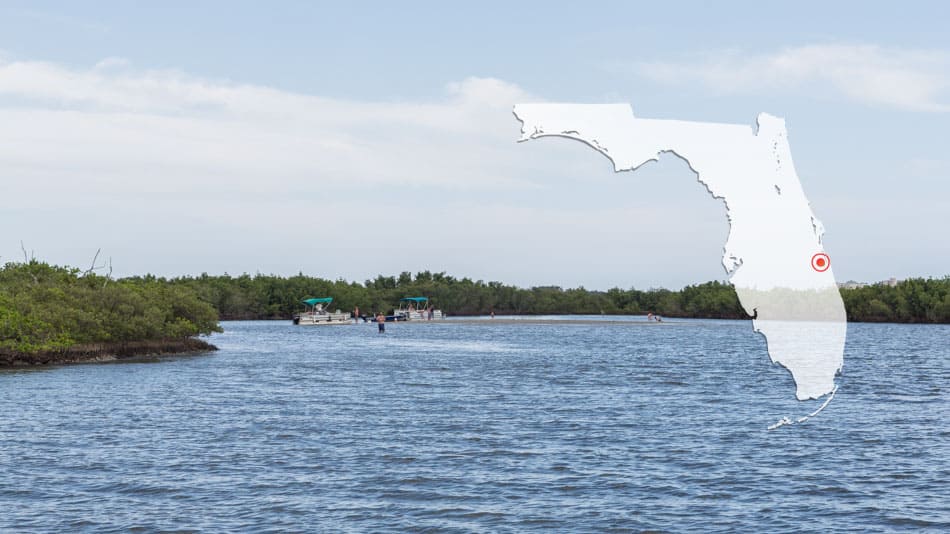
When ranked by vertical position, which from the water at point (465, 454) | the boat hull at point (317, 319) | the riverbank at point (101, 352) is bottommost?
the water at point (465, 454)

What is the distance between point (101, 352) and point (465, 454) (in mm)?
51568

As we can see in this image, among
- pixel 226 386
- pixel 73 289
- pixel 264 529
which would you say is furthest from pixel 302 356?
pixel 264 529

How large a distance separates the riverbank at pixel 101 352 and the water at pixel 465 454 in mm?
6253

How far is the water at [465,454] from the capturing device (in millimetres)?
22750

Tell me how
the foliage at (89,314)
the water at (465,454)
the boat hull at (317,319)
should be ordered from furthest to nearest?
the boat hull at (317,319), the foliage at (89,314), the water at (465,454)

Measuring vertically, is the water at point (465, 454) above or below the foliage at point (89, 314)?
below

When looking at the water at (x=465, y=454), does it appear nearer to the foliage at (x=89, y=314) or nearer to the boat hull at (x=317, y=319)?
the foliage at (x=89, y=314)

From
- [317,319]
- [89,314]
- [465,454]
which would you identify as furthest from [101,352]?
[317,319]

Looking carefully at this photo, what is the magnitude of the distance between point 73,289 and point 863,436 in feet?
215

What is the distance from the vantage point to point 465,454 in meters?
30.9

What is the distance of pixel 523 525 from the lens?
21812 millimetres

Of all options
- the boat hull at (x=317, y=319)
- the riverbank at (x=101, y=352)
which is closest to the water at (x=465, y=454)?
the riverbank at (x=101, y=352)

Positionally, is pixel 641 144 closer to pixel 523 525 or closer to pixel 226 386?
pixel 523 525

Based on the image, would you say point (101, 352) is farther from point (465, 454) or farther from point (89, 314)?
point (465, 454)
